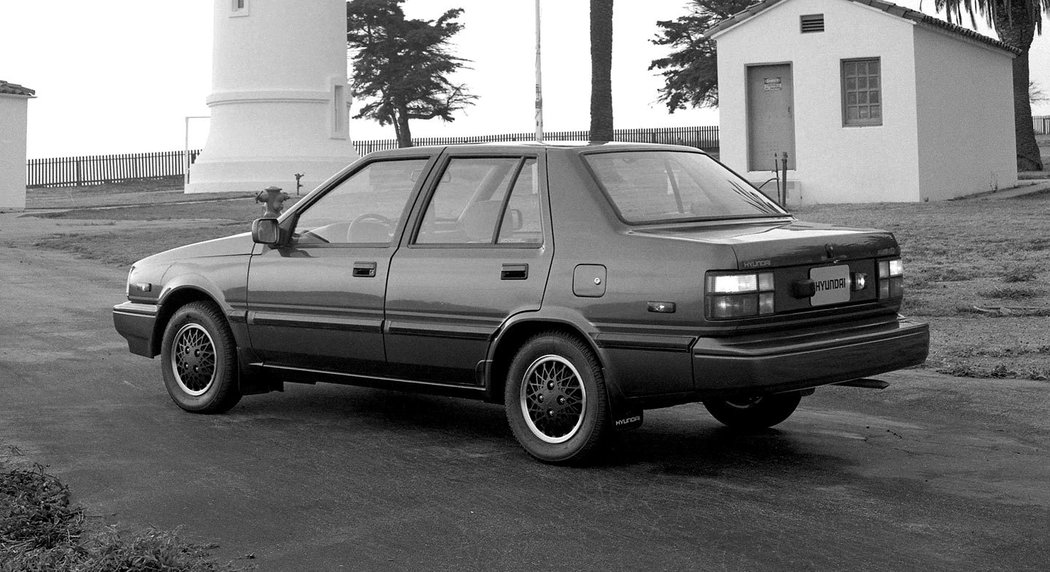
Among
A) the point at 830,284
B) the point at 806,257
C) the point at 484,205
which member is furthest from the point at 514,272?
the point at 830,284

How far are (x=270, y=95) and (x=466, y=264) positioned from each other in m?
35.6

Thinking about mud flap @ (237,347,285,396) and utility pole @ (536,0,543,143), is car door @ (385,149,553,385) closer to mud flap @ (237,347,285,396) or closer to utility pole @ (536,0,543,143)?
mud flap @ (237,347,285,396)

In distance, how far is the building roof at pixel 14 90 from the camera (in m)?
39.1

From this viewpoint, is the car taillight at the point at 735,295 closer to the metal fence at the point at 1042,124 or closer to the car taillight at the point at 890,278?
the car taillight at the point at 890,278

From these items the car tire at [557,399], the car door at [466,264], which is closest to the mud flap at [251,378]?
the car door at [466,264]

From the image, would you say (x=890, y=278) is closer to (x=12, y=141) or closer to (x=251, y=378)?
(x=251, y=378)

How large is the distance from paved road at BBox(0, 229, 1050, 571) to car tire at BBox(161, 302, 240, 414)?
0.11 m

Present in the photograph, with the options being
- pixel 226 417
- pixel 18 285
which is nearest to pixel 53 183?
pixel 18 285

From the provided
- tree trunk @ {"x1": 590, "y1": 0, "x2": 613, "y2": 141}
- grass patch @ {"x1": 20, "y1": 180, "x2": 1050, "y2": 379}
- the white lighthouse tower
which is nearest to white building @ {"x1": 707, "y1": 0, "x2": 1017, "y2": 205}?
grass patch @ {"x1": 20, "y1": 180, "x2": 1050, "y2": 379}

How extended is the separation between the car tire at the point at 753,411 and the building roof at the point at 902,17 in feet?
60.4

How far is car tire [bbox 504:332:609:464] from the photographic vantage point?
20.6 feet

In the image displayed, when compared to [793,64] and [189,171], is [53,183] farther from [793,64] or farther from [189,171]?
[793,64]

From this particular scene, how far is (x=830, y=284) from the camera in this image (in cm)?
635

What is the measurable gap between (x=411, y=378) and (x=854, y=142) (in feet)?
64.7
